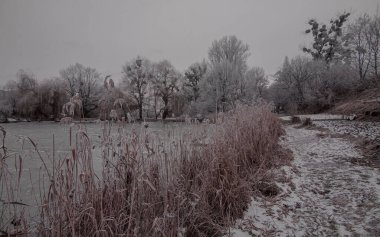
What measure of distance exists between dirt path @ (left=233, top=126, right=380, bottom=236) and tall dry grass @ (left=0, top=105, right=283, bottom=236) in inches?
11.5

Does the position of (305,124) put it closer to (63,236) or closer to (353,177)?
(353,177)

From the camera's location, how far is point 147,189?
2027mm

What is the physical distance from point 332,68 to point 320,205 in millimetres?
27223

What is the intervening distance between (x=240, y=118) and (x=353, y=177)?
2379mm

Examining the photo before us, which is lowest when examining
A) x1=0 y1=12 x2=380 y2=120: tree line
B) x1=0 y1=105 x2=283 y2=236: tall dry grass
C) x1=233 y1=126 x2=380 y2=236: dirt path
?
x1=233 y1=126 x2=380 y2=236: dirt path

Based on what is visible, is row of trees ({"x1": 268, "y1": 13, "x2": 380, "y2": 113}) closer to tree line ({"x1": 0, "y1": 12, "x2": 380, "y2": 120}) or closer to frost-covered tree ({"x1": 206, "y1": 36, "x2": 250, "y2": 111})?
tree line ({"x1": 0, "y1": 12, "x2": 380, "y2": 120})

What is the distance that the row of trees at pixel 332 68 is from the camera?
2154cm

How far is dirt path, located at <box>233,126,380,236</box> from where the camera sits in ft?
7.60

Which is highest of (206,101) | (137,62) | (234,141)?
(137,62)

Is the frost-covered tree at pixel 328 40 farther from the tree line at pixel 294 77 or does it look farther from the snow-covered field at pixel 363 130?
the snow-covered field at pixel 363 130

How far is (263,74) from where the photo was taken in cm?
4281

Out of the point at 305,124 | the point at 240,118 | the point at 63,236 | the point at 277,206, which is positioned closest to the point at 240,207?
the point at 277,206

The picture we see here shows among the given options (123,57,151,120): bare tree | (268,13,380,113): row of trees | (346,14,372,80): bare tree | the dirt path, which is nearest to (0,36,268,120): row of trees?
(123,57,151,120): bare tree

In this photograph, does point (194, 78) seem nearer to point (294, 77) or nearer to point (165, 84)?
point (165, 84)
